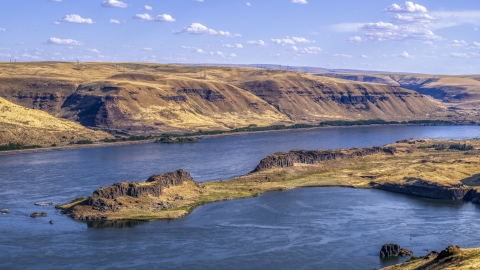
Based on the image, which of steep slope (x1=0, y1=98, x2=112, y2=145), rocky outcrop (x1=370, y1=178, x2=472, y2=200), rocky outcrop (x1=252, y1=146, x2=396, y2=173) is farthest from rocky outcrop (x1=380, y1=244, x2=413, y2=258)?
steep slope (x1=0, y1=98, x2=112, y2=145)

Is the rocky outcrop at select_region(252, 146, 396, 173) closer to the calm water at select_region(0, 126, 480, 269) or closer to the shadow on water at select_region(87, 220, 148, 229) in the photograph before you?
the calm water at select_region(0, 126, 480, 269)

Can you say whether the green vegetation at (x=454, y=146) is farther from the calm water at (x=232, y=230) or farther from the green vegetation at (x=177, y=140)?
the green vegetation at (x=177, y=140)

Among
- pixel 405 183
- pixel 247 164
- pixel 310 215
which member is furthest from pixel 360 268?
pixel 247 164

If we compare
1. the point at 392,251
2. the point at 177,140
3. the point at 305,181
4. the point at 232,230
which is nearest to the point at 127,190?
the point at 232,230

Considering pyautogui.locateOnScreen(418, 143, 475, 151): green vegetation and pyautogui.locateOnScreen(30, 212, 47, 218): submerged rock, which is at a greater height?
pyautogui.locateOnScreen(418, 143, 475, 151): green vegetation

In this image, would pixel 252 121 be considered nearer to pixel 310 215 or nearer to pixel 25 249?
pixel 310 215

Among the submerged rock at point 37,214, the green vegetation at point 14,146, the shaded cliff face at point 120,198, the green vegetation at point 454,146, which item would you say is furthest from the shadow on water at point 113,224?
the green vegetation at point 454,146
